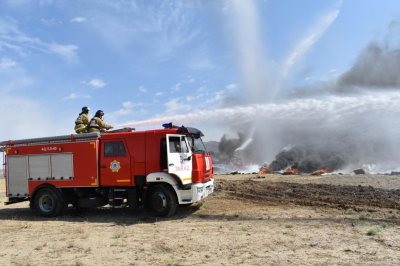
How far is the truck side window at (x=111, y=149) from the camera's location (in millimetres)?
10430

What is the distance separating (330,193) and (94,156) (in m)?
10.5

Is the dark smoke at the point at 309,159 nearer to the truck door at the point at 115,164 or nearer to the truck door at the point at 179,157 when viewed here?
the truck door at the point at 179,157

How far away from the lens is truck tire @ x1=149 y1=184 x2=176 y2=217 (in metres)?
9.73

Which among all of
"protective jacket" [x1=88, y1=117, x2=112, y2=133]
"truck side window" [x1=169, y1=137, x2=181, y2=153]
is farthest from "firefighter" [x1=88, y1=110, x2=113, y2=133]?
"truck side window" [x1=169, y1=137, x2=181, y2=153]

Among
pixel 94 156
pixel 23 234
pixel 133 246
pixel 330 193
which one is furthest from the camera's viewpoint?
pixel 330 193

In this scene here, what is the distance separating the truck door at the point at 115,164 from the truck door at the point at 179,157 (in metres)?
1.68

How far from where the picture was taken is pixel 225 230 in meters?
7.80

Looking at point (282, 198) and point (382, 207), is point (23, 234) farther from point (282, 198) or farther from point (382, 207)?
point (382, 207)

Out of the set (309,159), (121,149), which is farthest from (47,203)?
(309,159)

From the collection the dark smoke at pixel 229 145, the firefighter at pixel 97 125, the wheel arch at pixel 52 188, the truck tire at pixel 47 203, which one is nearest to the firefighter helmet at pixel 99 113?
the firefighter at pixel 97 125

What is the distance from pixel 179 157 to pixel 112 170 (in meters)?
2.57

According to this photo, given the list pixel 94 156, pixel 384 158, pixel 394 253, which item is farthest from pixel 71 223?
pixel 384 158

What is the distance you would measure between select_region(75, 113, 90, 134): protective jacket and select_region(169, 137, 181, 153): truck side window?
4.17m

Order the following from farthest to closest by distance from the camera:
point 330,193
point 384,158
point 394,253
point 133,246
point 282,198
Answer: point 384,158 < point 330,193 < point 282,198 < point 133,246 < point 394,253
